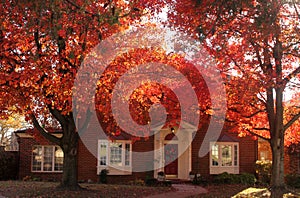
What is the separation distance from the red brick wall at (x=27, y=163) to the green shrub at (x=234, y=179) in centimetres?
974

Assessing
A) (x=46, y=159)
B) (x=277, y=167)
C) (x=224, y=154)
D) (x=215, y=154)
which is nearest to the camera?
(x=277, y=167)

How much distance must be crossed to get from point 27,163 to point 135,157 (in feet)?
22.0

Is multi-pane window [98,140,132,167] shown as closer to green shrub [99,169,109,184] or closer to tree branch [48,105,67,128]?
green shrub [99,169,109,184]

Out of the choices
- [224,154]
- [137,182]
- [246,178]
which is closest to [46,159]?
[137,182]

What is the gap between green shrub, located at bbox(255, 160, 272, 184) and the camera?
26516 mm

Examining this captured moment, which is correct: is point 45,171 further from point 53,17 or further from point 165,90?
point 53,17

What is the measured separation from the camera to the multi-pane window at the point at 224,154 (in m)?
27.9

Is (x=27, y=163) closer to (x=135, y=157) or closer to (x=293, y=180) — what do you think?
(x=135, y=157)

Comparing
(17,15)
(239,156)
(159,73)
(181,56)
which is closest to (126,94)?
(159,73)

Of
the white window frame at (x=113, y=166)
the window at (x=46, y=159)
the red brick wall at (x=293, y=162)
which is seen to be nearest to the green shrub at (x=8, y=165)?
the window at (x=46, y=159)

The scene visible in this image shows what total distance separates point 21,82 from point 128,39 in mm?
4486

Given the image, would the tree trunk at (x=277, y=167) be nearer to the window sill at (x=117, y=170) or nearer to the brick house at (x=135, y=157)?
the brick house at (x=135, y=157)

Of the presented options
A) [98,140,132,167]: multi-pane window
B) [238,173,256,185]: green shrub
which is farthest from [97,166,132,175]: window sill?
[238,173,256,185]: green shrub

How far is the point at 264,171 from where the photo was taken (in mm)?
26844
